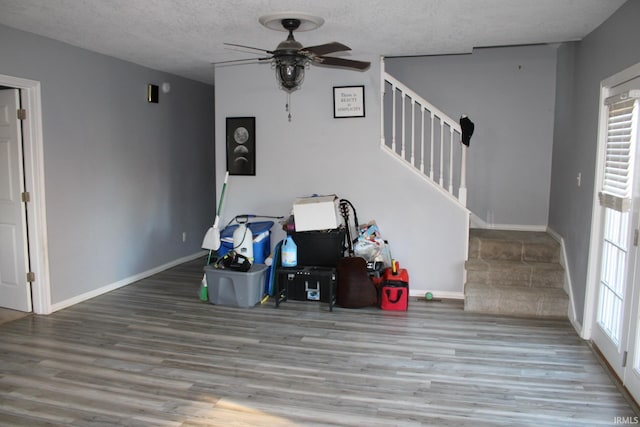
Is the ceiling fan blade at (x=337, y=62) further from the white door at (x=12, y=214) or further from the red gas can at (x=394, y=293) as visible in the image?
the white door at (x=12, y=214)

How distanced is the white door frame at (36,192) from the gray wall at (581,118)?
4740mm

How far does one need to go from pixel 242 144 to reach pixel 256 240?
1.17 meters

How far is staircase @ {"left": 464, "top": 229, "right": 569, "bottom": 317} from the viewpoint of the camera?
4.49 meters

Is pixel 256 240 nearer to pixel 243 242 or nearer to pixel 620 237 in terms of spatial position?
pixel 243 242

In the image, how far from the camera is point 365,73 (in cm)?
509

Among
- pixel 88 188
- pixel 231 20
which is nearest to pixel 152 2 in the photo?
pixel 231 20

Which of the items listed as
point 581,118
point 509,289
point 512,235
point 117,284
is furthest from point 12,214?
point 581,118

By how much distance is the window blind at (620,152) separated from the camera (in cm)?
314

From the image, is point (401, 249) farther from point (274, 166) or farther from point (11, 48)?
point (11, 48)

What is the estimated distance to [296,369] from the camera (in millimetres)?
3434

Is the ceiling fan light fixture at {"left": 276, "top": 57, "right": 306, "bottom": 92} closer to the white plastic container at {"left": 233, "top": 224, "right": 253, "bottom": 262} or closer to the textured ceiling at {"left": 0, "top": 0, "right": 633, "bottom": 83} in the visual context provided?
the textured ceiling at {"left": 0, "top": 0, "right": 633, "bottom": 83}

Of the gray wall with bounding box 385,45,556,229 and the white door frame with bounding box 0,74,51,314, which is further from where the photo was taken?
the gray wall with bounding box 385,45,556,229

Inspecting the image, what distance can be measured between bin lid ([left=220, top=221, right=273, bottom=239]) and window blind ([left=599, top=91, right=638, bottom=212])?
318 centimetres

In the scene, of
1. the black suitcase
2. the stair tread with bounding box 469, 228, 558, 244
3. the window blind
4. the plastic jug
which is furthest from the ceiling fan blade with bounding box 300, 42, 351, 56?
the stair tread with bounding box 469, 228, 558, 244
